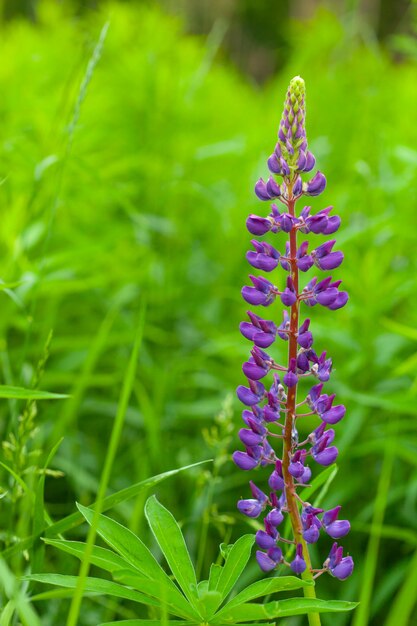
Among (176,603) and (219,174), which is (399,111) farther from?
(176,603)

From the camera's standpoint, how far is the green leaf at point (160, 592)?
3.30 ft

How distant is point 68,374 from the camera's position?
2645mm

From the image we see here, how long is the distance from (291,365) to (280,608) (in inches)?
12.2

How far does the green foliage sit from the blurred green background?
0.86ft

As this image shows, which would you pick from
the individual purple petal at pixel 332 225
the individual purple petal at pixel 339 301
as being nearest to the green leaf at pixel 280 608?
the individual purple petal at pixel 339 301

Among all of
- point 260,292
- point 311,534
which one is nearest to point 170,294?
point 260,292

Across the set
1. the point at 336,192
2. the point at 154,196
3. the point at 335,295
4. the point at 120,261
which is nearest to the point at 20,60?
the point at 154,196

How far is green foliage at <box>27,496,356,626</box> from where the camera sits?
105cm

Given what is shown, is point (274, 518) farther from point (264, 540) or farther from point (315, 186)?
point (315, 186)

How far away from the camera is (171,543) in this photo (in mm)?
1179

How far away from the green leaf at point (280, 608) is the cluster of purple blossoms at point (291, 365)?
0.05 m

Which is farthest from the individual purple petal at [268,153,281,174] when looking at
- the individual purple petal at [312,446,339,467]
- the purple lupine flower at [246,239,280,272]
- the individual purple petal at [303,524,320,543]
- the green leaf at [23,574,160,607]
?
the green leaf at [23,574,160,607]

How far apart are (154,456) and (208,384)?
1.54 feet

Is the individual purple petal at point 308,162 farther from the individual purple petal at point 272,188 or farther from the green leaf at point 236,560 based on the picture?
the green leaf at point 236,560
